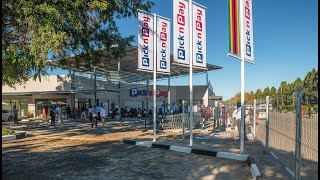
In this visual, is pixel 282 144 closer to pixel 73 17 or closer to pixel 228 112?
pixel 73 17

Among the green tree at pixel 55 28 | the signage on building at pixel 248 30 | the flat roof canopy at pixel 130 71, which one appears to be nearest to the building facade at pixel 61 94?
the flat roof canopy at pixel 130 71

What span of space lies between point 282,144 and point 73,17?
835 centimetres

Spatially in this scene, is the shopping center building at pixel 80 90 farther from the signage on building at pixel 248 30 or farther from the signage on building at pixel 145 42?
the signage on building at pixel 248 30

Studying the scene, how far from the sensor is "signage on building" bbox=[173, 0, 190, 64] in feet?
43.7

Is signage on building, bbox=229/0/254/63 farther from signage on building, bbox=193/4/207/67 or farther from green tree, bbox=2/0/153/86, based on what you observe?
green tree, bbox=2/0/153/86

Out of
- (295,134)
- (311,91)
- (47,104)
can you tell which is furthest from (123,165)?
(47,104)

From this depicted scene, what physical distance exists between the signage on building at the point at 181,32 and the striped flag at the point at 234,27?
2757 millimetres

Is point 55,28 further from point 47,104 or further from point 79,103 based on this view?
point 47,104

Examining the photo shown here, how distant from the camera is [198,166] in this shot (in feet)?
31.3

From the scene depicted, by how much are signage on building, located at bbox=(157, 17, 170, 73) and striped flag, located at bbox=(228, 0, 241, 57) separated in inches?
176

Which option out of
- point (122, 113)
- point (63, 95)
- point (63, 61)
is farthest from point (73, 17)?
point (63, 95)

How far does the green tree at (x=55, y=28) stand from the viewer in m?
12.2

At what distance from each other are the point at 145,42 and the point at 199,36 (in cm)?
229

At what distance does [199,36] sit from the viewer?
13609 millimetres
